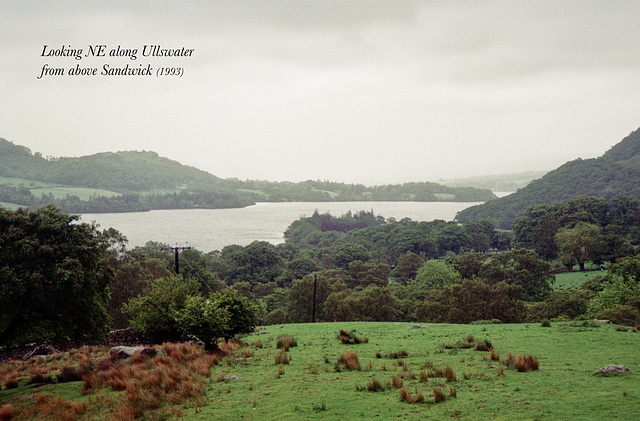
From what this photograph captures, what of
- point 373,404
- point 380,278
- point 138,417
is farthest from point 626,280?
point 138,417

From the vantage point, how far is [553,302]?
39312 millimetres

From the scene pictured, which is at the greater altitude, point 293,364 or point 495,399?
point 495,399

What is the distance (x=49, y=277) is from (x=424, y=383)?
49.7 ft

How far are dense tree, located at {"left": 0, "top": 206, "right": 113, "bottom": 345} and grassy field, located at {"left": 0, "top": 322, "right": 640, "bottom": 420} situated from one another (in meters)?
2.74

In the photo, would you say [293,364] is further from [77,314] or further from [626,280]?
[626,280]

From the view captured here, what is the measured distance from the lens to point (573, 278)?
69875mm

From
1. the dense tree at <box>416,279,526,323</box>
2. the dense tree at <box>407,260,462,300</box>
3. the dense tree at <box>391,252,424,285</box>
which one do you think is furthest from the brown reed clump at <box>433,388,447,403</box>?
the dense tree at <box>391,252,424,285</box>

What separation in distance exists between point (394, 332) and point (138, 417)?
16854mm

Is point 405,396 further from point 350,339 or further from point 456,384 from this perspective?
point 350,339

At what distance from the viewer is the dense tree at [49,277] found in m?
17.2

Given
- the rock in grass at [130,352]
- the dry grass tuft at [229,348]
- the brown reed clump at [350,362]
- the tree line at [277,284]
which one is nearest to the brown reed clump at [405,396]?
the brown reed clump at [350,362]

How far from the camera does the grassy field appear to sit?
401 inches

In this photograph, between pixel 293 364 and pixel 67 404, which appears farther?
pixel 293 364

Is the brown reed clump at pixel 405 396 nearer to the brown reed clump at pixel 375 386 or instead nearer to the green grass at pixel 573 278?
the brown reed clump at pixel 375 386
